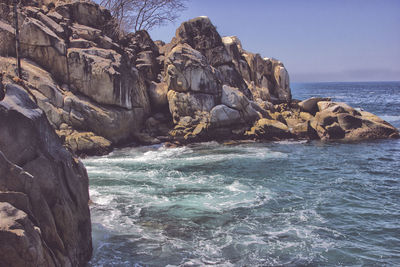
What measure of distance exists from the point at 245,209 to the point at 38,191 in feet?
26.0

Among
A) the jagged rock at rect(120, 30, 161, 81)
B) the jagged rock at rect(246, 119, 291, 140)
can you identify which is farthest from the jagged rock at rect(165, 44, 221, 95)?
the jagged rock at rect(246, 119, 291, 140)

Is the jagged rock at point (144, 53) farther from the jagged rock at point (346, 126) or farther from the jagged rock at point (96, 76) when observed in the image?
the jagged rock at point (346, 126)

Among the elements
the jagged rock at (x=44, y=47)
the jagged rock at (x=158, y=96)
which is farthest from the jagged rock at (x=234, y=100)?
the jagged rock at (x=44, y=47)

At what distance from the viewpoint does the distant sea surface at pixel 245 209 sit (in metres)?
9.35

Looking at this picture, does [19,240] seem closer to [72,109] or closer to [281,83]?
[72,109]

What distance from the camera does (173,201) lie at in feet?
44.6

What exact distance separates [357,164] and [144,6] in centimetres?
2623

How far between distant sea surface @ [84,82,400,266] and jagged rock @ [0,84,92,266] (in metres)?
1.66

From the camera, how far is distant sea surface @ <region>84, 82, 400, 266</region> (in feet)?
30.7

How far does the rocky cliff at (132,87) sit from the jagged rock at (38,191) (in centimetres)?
1412

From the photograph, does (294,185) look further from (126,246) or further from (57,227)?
(57,227)

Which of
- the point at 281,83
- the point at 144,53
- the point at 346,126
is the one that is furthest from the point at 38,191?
the point at 281,83

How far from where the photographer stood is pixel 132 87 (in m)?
26.5

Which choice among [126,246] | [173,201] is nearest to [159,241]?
[126,246]
